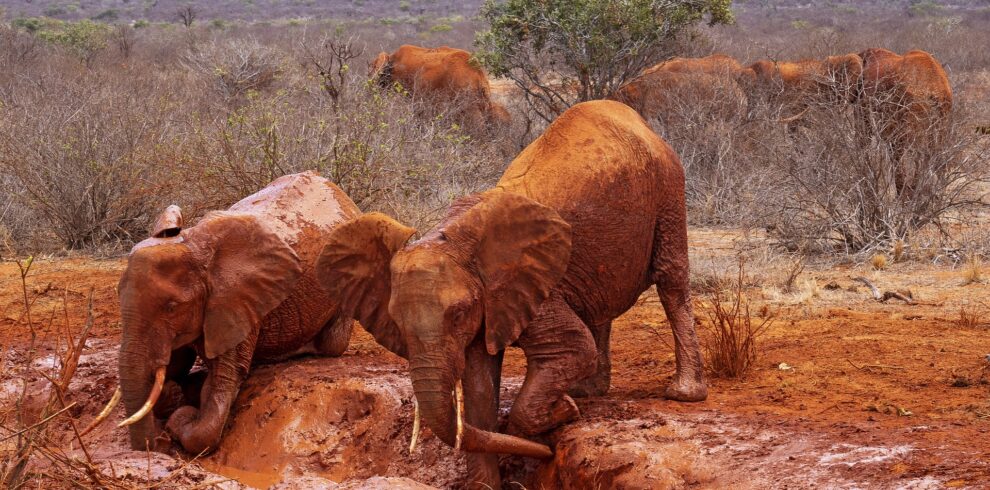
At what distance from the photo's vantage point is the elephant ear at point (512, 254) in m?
5.36

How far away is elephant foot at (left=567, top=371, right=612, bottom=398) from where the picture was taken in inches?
256

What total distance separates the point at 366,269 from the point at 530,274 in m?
0.76

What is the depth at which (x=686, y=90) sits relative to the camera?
16016 mm

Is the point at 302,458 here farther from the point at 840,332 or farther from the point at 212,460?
the point at 840,332

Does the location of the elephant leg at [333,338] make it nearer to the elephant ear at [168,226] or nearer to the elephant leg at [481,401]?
the elephant ear at [168,226]

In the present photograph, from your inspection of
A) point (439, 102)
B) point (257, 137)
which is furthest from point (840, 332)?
point (439, 102)

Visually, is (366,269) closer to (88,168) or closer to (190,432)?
(190,432)

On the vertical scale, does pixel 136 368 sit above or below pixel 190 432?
above

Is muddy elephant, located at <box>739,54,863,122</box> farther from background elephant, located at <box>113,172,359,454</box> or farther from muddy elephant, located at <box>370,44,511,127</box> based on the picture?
background elephant, located at <box>113,172,359,454</box>

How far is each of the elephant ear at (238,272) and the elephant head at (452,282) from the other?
1142 mm

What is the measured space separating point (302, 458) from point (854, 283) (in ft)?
16.5

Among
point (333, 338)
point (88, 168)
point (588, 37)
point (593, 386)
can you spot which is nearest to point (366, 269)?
point (593, 386)

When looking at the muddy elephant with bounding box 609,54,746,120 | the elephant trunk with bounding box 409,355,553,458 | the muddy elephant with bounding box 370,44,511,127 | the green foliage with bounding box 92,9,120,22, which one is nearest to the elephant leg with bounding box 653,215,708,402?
the elephant trunk with bounding box 409,355,553,458

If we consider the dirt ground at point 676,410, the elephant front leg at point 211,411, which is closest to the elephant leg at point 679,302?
the dirt ground at point 676,410
